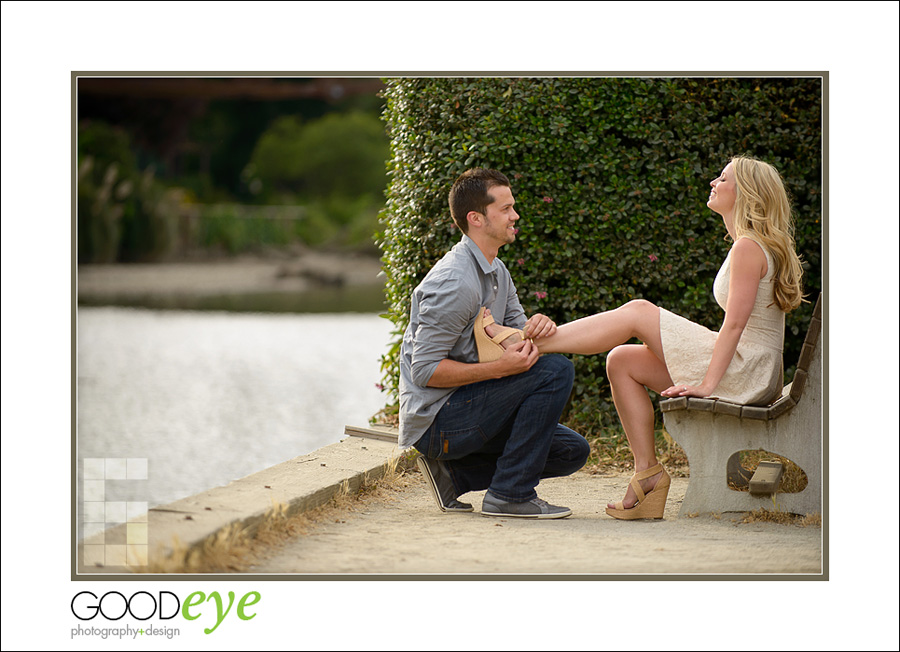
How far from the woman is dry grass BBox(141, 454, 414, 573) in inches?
39.6

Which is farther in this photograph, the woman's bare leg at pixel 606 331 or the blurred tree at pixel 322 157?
the blurred tree at pixel 322 157

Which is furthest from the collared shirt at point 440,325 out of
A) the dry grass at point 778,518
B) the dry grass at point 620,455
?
the dry grass at point 620,455

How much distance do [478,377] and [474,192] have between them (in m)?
0.70

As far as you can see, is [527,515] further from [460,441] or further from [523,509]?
[460,441]

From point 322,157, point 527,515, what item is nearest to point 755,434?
point 527,515

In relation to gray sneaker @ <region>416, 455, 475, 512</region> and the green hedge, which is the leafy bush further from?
gray sneaker @ <region>416, 455, 475, 512</region>

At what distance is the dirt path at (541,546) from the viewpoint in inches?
116

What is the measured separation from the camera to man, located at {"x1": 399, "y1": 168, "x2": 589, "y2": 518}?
3.44 meters

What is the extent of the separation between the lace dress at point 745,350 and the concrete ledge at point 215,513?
4.62ft

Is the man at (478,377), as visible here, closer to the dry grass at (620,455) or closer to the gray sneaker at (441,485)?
the gray sneaker at (441,485)

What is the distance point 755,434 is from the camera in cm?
353

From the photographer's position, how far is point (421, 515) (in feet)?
12.1

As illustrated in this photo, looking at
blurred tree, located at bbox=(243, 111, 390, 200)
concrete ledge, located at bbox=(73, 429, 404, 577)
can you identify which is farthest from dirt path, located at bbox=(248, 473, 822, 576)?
blurred tree, located at bbox=(243, 111, 390, 200)

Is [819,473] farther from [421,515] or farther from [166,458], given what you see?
[166,458]
